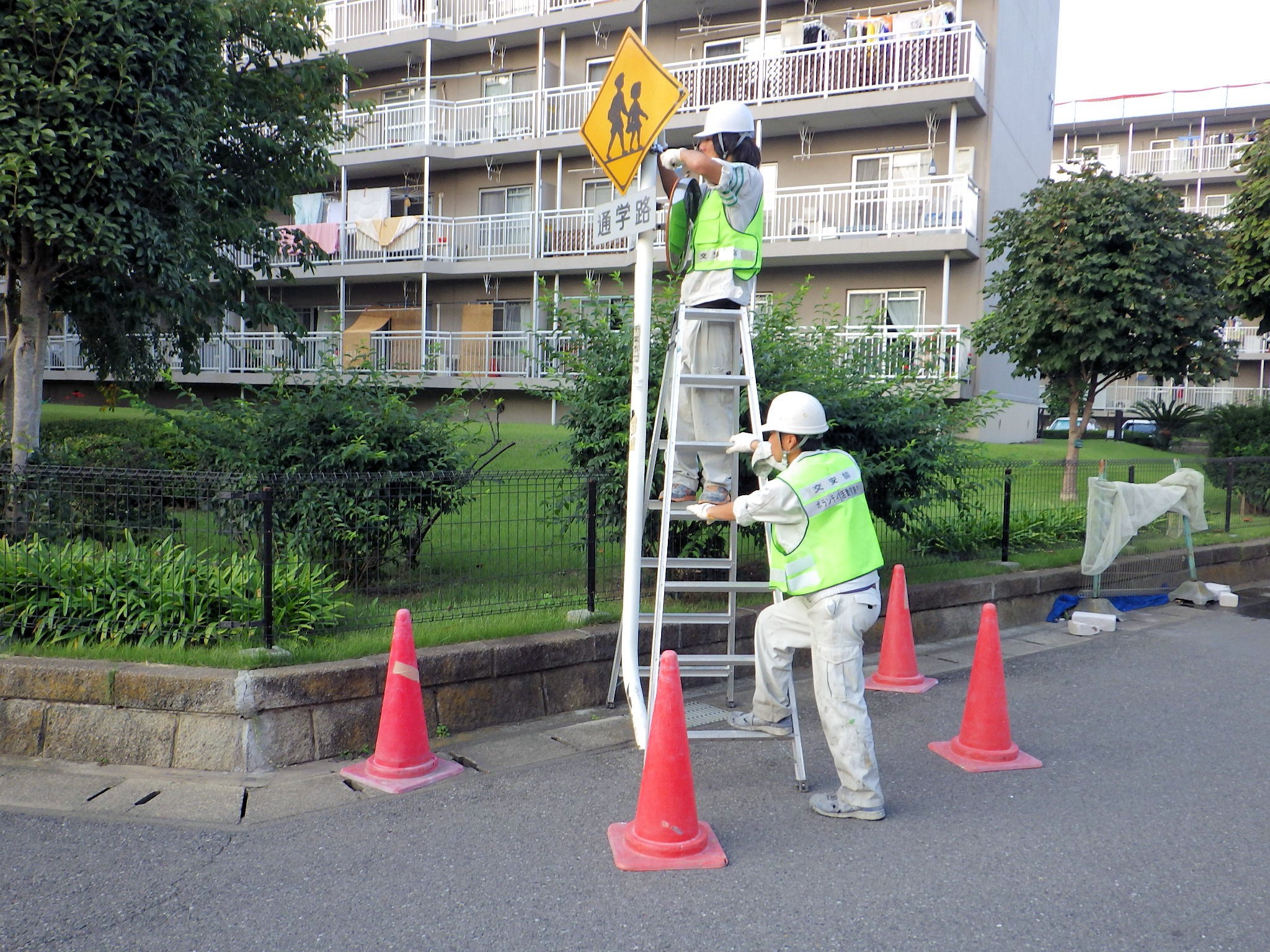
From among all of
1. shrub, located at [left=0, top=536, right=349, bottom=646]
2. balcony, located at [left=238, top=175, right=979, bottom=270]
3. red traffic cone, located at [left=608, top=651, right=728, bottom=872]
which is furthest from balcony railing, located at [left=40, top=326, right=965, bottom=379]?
red traffic cone, located at [left=608, top=651, right=728, bottom=872]

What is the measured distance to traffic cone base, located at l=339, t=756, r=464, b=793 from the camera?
479 cm

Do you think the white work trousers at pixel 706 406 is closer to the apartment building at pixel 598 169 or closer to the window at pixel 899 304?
the apartment building at pixel 598 169

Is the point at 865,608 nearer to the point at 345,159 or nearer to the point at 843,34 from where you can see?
the point at 843,34

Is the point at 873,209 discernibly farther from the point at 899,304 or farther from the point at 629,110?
the point at 629,110

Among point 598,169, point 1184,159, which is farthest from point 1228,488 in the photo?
point 1184,159

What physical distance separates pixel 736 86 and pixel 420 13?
920 cm

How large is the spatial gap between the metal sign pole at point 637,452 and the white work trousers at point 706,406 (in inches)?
8.0

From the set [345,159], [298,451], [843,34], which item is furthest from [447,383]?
[298,451]

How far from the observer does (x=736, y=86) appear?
20734 mm

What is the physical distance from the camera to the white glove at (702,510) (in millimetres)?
4652

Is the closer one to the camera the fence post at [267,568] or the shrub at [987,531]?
the fence post at [267,568]

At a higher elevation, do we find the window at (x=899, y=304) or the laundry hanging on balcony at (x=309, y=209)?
the laundry hanging on balcony at (x=309, y=209)

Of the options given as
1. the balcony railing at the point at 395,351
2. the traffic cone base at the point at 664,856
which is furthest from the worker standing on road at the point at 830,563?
the balcony railing at the point at 395,351

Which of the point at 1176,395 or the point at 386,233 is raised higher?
the point at 386,233
